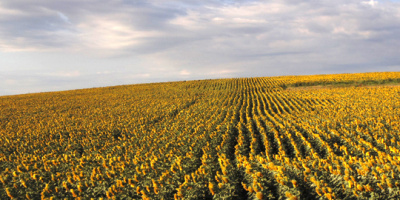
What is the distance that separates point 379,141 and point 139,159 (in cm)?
963

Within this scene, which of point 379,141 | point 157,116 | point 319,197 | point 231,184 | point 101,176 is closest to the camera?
point 319,197

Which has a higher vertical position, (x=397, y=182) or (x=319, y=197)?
(x=397, y=182)

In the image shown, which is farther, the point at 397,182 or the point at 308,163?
the point at 308,163

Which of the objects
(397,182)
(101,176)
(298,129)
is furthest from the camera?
(298,129)

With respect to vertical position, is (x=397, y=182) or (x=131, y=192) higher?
(x=397, y=182)

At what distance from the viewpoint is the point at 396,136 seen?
1200cm

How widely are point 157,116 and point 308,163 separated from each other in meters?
16.2

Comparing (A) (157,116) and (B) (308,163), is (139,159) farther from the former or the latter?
(A) (157,116)

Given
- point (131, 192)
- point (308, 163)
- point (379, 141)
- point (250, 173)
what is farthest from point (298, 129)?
point (131, 192)

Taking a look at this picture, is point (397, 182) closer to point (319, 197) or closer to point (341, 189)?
point (341, 189)

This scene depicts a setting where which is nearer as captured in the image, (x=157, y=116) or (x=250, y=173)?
(x=250, y=173)

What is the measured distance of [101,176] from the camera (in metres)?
8.62

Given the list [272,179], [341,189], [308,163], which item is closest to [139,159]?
[272,179]

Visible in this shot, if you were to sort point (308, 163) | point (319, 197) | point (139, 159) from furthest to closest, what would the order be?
point (139, 159) < point (308, 163) < point (319, 197)
